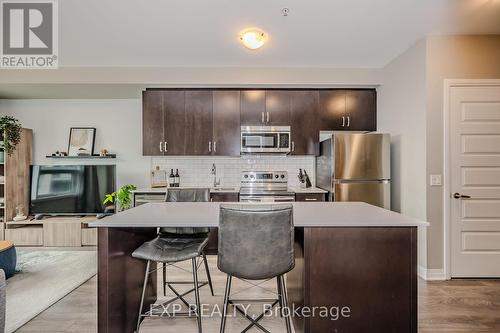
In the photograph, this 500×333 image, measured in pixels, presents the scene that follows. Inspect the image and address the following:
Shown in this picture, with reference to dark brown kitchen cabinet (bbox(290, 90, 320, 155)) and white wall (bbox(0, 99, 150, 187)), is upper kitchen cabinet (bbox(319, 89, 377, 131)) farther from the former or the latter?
white wall (bbox(0, 99, 150, 187))

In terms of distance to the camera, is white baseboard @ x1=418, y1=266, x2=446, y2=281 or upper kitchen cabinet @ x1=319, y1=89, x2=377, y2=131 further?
upper kitchen cabinet @ x1=319, y1=89, x2=377, y2=131

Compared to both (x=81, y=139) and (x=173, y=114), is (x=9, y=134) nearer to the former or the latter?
(x=81, y=139)

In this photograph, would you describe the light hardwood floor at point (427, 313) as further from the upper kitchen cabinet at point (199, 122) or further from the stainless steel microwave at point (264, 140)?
the upper kitchen cabinet at point (199, 122)

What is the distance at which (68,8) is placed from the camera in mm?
2432

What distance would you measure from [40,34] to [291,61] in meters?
2.94

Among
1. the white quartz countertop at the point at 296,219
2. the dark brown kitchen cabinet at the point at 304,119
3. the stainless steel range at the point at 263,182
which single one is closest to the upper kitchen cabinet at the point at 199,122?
the stainless steel range at the point at 263,182

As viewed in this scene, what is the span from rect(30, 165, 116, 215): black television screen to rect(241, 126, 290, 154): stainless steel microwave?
8.04 feet

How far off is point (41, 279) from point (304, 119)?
Answer: 3.84 meters

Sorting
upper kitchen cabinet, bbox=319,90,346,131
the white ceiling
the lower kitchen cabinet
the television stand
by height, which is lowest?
the television stand

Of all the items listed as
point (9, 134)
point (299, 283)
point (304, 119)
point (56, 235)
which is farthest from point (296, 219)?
point (9, 134)

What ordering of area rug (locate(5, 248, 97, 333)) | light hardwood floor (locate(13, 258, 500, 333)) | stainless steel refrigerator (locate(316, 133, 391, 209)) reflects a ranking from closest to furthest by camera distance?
light hardwood floor (locate(13, 258, 500, 333)), area rug (locate(5, 248, 97, 333)), stainless steel refrigerator (locate(316, 133, 391, 209))

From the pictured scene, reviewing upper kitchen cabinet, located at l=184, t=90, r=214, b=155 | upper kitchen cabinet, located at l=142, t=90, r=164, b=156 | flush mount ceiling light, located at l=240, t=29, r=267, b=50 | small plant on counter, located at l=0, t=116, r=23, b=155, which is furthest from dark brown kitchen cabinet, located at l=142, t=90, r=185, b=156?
small plant on counter, located at l=0, t=116, r=23, b=155

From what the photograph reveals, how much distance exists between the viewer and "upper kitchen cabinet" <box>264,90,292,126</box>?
399cm

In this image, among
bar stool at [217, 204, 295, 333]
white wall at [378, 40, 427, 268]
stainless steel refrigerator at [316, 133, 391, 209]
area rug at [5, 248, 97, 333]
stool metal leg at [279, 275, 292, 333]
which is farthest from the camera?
stainless steel refrigerator at [316, 133, 391, 209]
